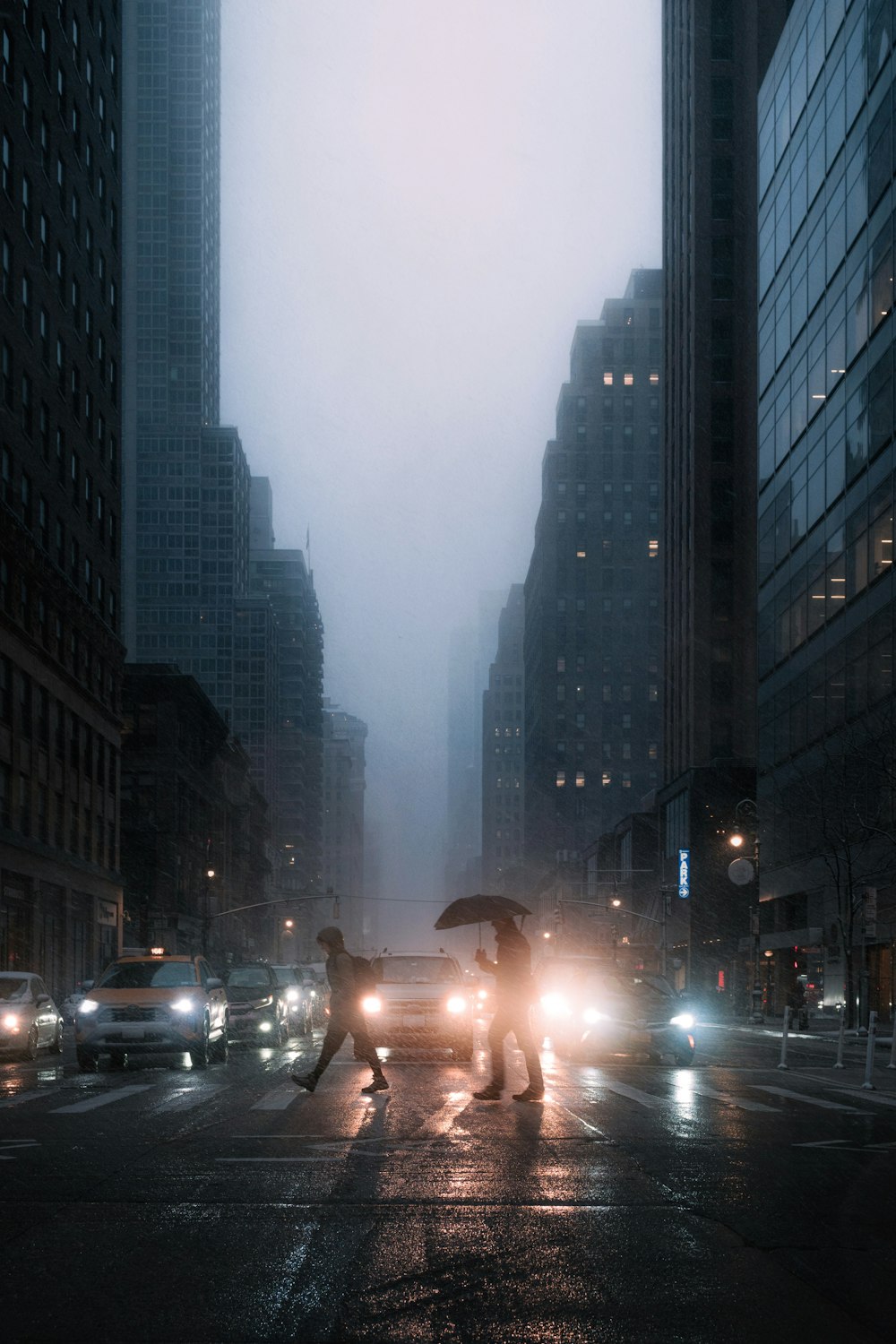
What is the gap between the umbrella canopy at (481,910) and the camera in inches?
714

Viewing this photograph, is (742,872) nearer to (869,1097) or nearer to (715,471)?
(869,1097)

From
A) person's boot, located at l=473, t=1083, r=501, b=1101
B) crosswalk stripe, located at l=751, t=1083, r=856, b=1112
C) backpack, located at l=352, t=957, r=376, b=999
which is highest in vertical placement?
backpack, located at l=352, t=957, r=376, b=999

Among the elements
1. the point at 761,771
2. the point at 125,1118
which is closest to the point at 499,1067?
the point at 125,1118

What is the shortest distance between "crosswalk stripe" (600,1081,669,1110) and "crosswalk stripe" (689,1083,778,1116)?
0.67 metres

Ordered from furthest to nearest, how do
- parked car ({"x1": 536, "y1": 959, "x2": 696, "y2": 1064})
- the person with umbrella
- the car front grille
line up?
parked car ({"x1": 536, "y1": 959, "x2": 696, "y2": 1064}) → the car front grille → the person with umbrella

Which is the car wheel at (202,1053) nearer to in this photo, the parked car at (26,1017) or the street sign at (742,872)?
the parked car at (26,1017)

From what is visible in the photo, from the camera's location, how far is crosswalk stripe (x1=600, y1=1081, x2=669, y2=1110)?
51.9 ft

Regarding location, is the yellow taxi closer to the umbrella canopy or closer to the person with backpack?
the umbrella canopy

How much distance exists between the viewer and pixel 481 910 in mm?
18688

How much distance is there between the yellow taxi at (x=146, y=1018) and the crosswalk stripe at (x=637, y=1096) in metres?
6.46

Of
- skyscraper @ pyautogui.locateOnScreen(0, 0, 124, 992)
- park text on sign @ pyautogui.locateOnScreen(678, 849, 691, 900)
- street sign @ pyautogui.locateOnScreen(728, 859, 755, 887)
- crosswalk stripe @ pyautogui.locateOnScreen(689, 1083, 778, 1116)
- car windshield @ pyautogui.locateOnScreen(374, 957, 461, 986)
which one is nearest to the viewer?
crosswalk stripe @ pyautogui.locateOnScreen(689, 1083, 778, 1116)

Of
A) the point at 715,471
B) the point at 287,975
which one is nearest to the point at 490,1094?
the point at 287,975

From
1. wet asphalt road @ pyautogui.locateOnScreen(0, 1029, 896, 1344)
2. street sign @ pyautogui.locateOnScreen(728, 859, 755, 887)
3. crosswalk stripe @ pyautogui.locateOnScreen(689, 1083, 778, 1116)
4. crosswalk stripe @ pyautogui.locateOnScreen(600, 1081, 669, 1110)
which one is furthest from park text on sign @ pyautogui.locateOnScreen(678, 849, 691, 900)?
wet asphalt road @ pyautogui.locateOnScreen(0, 1029, 896, 1344)

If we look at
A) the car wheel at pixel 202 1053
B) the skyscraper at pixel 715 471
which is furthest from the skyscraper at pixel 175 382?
the car wheel at pixel 202 1053
